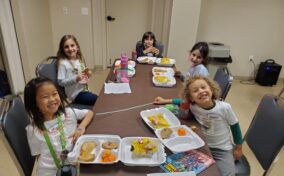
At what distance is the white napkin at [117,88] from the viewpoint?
5.80ft

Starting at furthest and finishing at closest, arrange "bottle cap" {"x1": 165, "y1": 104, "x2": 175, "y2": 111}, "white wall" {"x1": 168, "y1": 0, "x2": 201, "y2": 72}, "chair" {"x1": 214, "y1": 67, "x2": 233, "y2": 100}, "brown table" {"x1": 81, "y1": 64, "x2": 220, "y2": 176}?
"white wall" {"x1": 168, "y1": 0, "x2": 201, "y2": 72} → "chair" {"x1": 214, "y1": 67, "x2": 233, "y2": 100} → "bottle cap" {"x1": 165, "y1": 104, "x2": 175, "y2": 111} → "brown table" {"x1": 81, "y1": 64, "x2": 220, "y2": 176}

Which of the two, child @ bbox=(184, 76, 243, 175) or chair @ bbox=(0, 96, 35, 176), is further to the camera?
child @ bbox=(184, 76, 243, 175)

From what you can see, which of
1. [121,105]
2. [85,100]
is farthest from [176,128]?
[85,100]

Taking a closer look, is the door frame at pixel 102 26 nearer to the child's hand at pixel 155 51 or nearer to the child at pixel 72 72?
the child's hand at pixel 155 51

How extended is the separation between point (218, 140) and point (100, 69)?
3290 mm

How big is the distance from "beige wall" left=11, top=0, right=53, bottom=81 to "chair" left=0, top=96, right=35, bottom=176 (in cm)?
203

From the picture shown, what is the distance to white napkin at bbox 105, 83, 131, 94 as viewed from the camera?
177 cm

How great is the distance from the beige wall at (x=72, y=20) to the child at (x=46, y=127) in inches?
116

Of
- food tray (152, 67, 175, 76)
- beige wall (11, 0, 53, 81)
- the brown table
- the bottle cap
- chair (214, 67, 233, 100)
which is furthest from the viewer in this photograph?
beige wall (11, 0, 53, 81)

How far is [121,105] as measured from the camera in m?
1.56

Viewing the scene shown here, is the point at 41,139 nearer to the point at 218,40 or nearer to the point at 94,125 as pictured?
the point at 94,125

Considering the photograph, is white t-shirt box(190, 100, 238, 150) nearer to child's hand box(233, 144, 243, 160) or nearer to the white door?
child's hand box(233, 144, 243, 160)

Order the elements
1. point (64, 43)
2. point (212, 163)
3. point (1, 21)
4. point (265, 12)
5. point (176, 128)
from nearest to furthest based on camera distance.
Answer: point (212, 163), point (176, 128), point (64, 43), point (1, 21), point (265, 12)

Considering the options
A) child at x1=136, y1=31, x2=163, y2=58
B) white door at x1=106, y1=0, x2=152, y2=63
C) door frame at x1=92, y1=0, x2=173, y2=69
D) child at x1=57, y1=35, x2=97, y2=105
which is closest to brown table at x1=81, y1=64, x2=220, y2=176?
child at x1=57, y1=35, x2=97, y2=105
